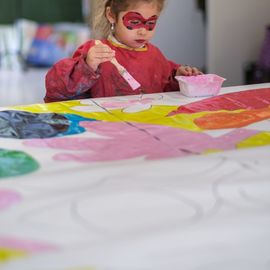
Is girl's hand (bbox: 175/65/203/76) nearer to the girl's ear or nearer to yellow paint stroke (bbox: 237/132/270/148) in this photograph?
the girl's ear

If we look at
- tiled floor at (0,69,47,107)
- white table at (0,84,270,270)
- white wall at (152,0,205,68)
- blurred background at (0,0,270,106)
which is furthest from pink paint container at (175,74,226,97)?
tiled floor at (0,69,47,107)

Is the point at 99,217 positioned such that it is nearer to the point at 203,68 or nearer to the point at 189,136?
the point at 189,136

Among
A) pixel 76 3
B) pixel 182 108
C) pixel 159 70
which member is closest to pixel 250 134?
pixel 182 108

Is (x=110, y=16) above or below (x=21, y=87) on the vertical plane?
above

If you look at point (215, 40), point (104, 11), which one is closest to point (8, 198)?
point (104, 11)

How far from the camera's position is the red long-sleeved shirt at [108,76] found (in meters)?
1.16

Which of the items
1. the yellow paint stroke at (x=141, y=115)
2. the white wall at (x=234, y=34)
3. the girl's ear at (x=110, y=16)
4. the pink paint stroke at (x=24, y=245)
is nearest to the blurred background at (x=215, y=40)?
the white wall at (x=234, y=34)

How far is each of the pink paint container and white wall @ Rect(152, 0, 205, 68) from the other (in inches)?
77.6

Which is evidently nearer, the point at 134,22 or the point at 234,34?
the point at 134,22

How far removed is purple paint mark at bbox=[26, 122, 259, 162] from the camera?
686 millimetres

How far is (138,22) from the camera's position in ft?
4.05

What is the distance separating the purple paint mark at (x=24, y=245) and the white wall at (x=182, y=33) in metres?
2.70

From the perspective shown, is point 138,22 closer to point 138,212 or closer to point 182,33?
point 138,212

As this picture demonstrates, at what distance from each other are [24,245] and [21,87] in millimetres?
3683
